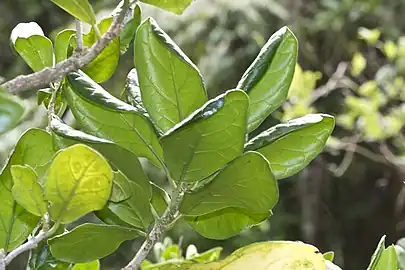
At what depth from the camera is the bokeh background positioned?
2184 mm

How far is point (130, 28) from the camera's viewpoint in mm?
363

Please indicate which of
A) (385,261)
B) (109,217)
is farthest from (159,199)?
(385,261)

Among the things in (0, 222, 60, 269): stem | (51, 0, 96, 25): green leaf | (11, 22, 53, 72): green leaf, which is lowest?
(0, 222, 60, 269): stem

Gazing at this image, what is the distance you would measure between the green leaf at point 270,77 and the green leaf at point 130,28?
79 millimetres

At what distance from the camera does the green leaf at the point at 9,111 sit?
229 mm

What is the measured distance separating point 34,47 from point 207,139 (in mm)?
136

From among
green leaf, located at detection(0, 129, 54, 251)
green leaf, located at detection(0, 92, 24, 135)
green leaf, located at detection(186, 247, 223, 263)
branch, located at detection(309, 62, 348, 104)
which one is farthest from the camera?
branch, located at detection(309, 62, 348, 104)

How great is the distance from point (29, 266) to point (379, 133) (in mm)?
1589

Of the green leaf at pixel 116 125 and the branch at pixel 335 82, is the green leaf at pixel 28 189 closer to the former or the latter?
the green leaf at pixel 116 125

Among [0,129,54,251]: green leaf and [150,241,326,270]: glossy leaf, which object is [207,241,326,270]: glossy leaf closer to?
[150,241,326,270]: glossy leaf

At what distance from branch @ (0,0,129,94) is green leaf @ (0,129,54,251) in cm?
4

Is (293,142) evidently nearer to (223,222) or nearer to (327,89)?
(223,222)

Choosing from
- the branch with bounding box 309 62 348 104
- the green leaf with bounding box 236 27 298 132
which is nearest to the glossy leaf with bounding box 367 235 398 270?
the green leaf with bounding box 236 27 298 132

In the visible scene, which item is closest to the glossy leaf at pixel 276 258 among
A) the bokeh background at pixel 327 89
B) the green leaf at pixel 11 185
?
the green leaf at pixel 11 185
